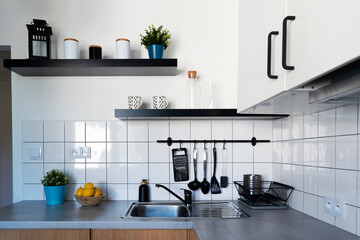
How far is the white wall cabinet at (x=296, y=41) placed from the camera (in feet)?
2.18

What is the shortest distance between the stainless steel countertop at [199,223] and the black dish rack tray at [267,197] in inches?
2.6

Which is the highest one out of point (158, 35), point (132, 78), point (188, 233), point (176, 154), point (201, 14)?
point (201, 14)

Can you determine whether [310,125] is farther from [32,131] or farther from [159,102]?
[32,131]

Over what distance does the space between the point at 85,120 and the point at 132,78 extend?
45cm

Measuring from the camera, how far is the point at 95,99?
6.86 ft

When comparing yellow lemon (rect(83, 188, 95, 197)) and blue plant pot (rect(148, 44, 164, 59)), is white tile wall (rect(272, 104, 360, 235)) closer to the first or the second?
blue plant pot (rect(148, 44, 164, 59))

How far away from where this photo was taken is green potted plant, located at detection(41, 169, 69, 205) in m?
1.86

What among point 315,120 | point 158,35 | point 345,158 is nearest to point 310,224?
point 345,158

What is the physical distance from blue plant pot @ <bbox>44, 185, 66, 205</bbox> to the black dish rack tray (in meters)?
1.16

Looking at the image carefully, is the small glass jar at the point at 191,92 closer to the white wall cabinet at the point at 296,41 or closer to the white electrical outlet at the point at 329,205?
the white wall cabinet at the point at 296,41

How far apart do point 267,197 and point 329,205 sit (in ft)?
1.86

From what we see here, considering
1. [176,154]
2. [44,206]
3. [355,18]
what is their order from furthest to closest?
[176,154], [44,206], [355,18]

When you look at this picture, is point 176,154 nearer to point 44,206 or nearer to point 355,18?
point 44,206

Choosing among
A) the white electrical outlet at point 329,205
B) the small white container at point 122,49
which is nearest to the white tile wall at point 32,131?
the small white container at point 122,49
